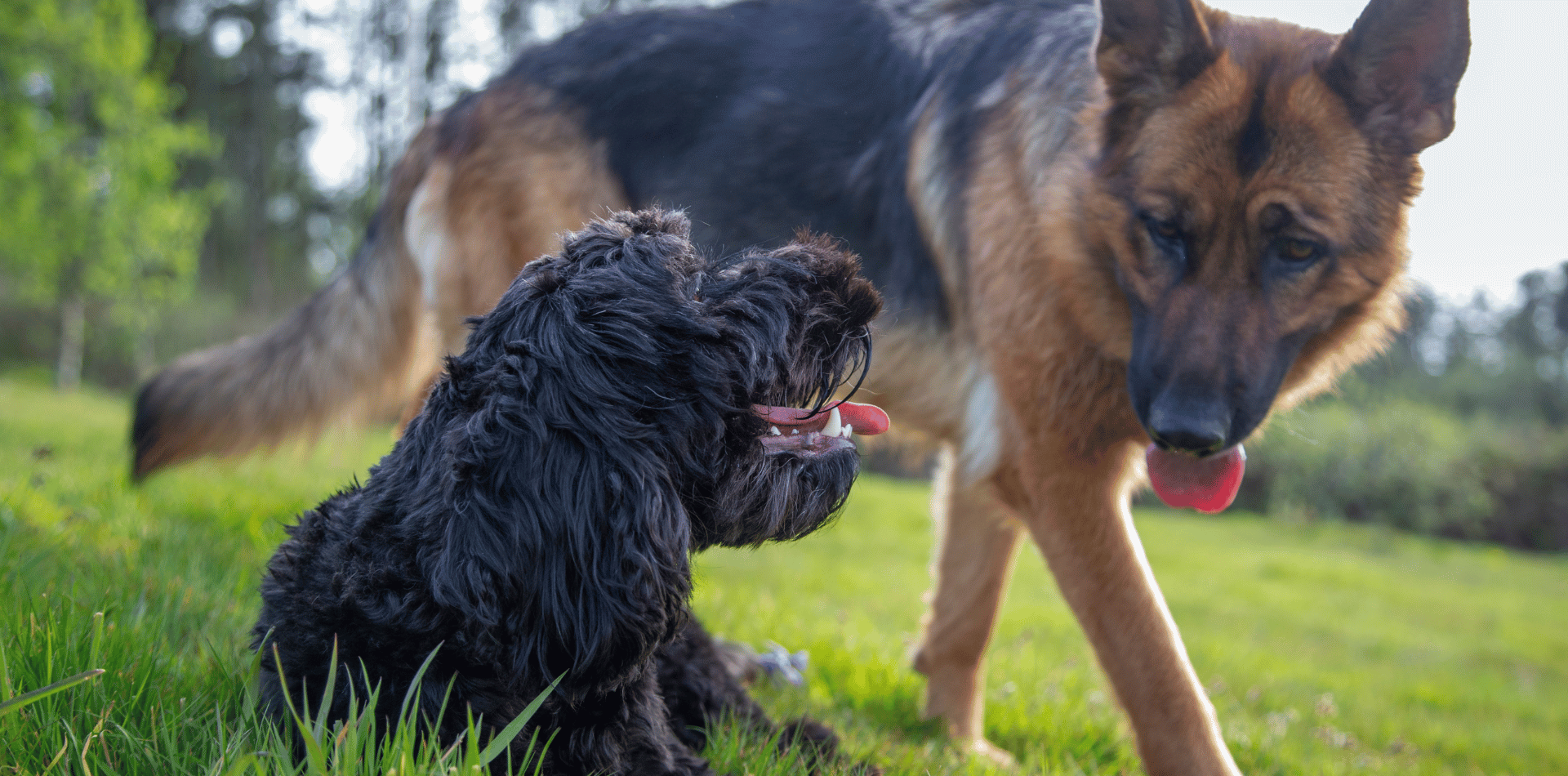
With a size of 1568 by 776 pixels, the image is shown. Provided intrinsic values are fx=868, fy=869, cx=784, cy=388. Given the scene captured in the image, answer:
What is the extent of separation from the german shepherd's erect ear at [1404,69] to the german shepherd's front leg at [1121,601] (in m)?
1.08

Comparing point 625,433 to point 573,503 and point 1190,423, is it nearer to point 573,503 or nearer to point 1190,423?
point 573,503

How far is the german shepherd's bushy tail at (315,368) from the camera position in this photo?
3643 millimetres

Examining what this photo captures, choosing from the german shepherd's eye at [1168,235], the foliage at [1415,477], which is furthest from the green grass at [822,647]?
the foliage at [1415,477]

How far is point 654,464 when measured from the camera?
1568 millimetres

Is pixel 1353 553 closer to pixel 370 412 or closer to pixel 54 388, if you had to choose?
pixel 370 412

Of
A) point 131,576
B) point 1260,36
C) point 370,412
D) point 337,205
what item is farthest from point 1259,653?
point 337,205

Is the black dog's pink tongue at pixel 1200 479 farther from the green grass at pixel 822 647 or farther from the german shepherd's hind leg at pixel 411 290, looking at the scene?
the german shepherd's hind leg at pixel 411 290

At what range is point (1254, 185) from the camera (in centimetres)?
222

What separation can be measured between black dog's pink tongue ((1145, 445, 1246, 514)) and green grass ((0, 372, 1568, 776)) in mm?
593

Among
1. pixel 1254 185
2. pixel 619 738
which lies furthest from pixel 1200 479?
pixel 619 738

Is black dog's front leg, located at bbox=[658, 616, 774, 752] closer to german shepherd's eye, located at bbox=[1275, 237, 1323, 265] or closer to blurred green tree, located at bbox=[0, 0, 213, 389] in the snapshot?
german shepherd's eye, located at bbox=[1275, 237, 1323, 265]

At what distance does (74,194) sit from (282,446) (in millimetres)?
15167

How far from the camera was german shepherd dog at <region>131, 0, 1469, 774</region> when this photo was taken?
7.38 ft

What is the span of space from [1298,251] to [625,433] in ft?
6.00
